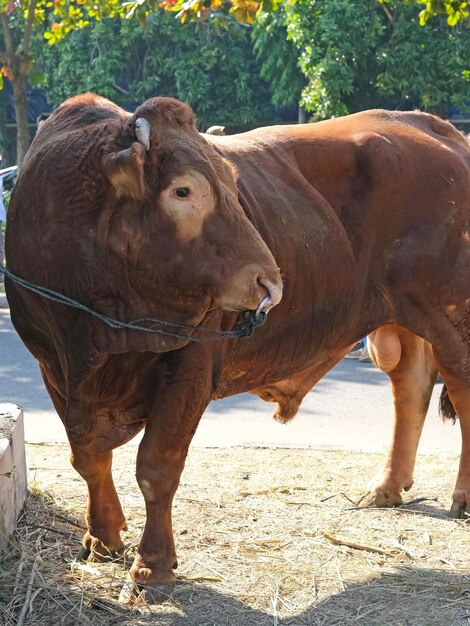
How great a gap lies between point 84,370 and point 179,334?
1.15ft

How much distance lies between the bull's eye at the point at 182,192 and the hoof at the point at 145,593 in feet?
4.77

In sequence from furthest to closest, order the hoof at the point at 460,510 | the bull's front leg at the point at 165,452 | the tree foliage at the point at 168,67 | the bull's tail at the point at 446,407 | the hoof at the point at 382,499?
the tree foliage at the point at 168,67 → the bull's tail at the point at 446,407 → the hoof at the point at 382,499 → the hoof at the point at 460,510 → the bull's front leg at the point at 165,452

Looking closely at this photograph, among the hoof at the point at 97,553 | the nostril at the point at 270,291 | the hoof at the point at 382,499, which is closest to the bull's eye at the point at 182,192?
the nostril at the point at 270,291

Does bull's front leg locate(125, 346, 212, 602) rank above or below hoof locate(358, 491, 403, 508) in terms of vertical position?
above

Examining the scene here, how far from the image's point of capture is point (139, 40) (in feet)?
74.3

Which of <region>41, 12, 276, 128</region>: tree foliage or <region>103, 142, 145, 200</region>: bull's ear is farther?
<region>41, 12, 276, 128</region>: tree foliage

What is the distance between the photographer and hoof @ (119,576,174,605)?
145 inches

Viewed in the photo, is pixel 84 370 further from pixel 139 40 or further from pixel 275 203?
pixel 139 40

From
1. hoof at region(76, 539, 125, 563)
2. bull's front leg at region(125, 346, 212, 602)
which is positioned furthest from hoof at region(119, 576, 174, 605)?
hoof at region(76, 539, 125, 563)

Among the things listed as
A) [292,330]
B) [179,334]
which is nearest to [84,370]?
[179,334]

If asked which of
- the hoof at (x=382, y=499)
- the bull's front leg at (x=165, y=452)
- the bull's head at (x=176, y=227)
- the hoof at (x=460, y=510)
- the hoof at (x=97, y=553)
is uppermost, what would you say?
the bull's head at (x=176, y=227)

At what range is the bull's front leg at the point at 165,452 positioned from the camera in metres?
3.67

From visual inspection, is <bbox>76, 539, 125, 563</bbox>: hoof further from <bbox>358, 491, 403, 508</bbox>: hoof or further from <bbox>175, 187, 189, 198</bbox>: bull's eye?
<bbox>175, 187, 189, 198</bbox>: bull's eye

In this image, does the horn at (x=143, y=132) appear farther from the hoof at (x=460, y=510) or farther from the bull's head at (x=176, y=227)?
the hoof at (x=460, y=510)
